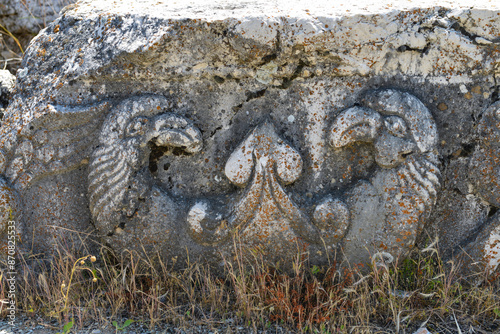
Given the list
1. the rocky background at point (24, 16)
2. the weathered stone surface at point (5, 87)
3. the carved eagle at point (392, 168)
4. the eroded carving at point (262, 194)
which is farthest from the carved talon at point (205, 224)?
the rocky background at point (24, 16)

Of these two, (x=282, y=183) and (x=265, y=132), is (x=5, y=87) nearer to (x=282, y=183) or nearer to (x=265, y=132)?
(x=265, y=132)

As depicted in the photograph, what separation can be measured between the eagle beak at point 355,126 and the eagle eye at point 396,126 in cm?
4

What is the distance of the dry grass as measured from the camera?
83.0 inches

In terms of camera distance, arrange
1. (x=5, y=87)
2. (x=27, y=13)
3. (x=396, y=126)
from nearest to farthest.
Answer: (x=396, y=126)
(x=5, y=87)
(x=27, y=13)

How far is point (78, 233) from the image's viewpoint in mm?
2377

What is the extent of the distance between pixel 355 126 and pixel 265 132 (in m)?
0.45

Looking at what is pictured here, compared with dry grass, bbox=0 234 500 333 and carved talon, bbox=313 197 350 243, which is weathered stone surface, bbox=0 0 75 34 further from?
carved talon, bbox=313 197 350 243

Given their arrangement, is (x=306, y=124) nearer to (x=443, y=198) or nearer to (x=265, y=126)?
(x=265, y=126)

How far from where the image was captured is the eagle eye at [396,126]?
217 cm

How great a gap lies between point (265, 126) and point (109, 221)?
0.96 metres

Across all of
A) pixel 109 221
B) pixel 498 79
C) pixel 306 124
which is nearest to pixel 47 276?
pixel 109 221

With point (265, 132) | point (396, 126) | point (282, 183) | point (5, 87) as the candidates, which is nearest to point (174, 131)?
point (265, 132)

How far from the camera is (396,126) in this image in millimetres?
2166

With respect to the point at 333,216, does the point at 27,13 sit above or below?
above
